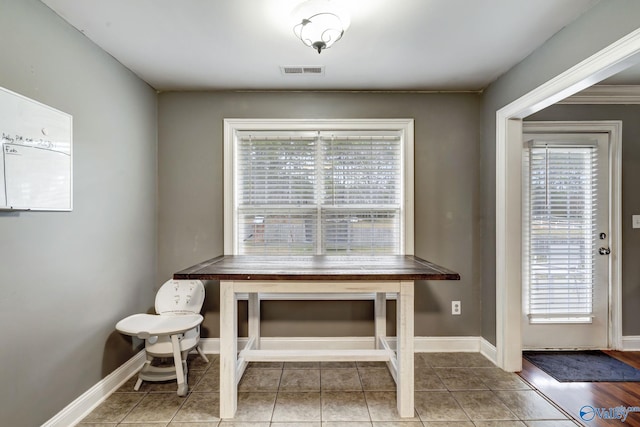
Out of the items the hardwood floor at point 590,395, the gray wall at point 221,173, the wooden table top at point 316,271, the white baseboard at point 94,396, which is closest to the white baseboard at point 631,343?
the hardwood floor at point 590,395

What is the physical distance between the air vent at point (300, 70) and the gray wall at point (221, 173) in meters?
0.35

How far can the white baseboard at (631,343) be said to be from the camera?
2934mm

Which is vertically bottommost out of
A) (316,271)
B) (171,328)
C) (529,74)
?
(171,328)

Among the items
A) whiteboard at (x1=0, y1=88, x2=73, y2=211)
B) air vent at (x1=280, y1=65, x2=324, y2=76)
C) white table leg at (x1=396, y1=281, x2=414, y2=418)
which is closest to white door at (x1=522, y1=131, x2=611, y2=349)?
white table leg at (x1=396, y1=281, x2=414, y2=418)

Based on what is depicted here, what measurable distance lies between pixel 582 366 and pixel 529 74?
2.38 metres

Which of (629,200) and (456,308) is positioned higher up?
(629,200)

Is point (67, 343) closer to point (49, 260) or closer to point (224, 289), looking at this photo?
point (49, 260)

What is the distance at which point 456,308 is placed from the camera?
2.95 m

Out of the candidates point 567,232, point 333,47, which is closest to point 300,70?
point 333,47

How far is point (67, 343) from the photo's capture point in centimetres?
187

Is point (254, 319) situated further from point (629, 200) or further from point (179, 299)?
point (629, 200)

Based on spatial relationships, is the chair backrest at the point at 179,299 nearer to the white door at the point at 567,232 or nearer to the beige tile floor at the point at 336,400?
the beige tile floor at the point at 336,400

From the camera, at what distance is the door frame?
2898 mm

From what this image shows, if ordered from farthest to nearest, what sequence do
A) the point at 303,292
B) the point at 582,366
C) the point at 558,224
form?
the point at 558,224, the point at 582,366, the point at 303,292
